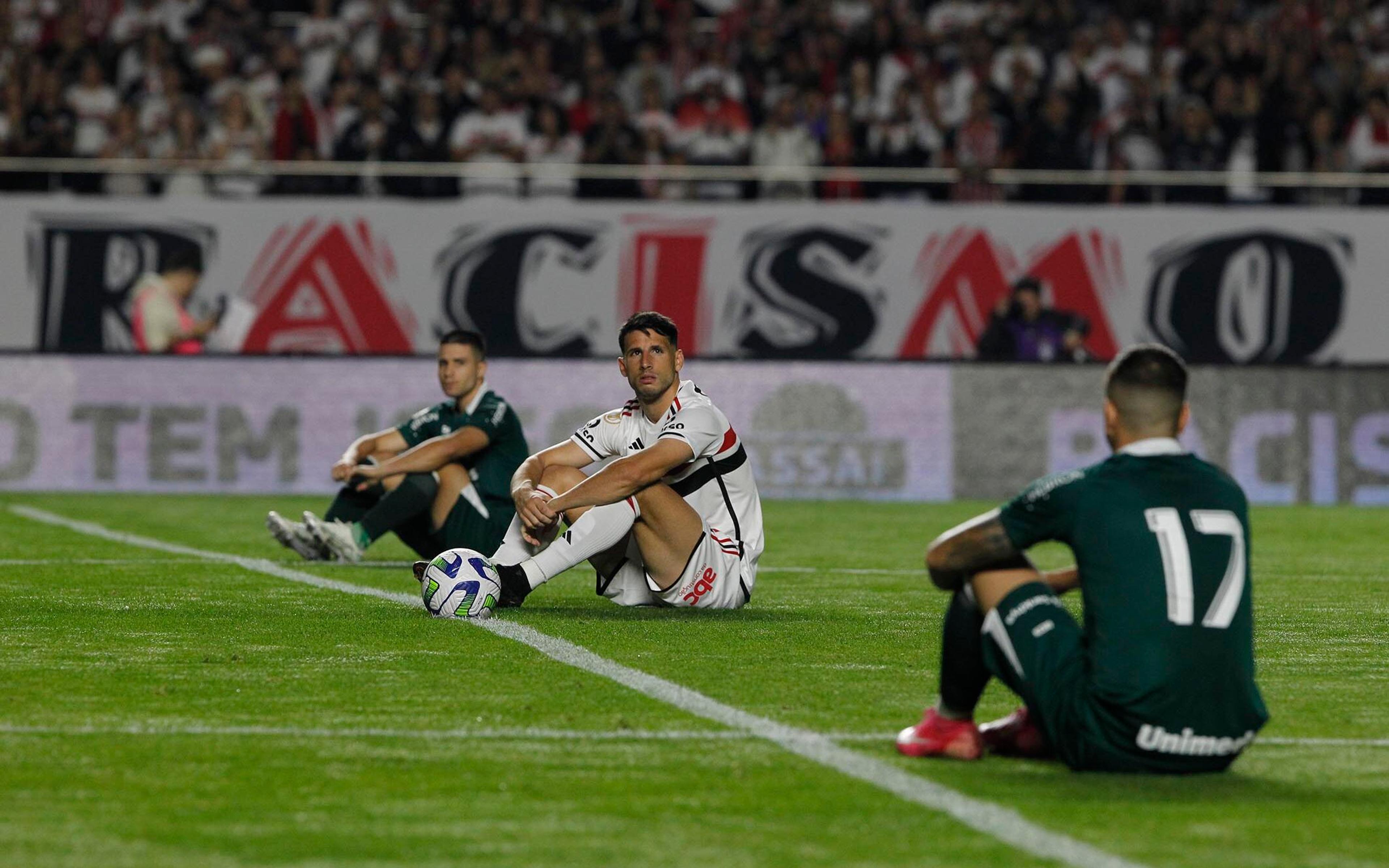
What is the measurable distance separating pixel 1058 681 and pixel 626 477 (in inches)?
135

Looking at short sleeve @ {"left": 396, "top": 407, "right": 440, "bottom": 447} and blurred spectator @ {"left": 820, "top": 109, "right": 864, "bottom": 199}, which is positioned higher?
blurred spectator @ {"left": 820, "top": 109, "right": 864, "bottom": 199}

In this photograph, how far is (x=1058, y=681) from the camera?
5062 millimetres

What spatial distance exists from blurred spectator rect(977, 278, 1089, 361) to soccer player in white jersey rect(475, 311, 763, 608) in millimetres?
11187

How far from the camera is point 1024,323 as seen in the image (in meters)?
20.1

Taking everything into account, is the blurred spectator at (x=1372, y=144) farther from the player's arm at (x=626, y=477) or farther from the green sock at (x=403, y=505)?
the player's arm at (x=626, y=477)

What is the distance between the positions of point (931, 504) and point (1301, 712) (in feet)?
40.3

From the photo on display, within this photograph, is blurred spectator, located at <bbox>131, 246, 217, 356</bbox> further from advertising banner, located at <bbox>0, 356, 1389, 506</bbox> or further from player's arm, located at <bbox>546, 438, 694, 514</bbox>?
player's arm, located at <bbox>546, 438, 694, 514</bbox>

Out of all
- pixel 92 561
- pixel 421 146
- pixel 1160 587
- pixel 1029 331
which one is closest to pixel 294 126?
pixel 421 146

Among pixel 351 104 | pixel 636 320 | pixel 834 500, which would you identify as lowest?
pixel 834 500

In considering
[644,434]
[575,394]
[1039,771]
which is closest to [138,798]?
[1039,771]

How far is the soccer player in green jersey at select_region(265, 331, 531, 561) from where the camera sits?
431 inches

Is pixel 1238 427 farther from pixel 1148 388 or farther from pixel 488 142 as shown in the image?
pixel 1148 388

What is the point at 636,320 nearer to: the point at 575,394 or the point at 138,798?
the point at 138,798

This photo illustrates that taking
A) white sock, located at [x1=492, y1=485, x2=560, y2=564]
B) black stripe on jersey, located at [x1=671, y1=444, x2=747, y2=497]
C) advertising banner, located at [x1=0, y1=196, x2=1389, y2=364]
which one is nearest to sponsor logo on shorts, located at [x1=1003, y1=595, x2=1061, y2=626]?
black stripe on jersey, located at [x1=671, y1=444, x2=747, y2=497]
